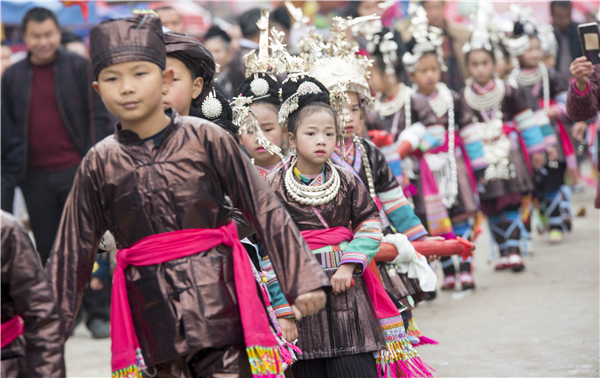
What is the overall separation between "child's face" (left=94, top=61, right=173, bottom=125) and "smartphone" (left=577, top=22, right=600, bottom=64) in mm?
2960

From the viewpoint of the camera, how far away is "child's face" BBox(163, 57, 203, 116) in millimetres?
3273

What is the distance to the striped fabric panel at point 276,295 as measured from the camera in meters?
3.37

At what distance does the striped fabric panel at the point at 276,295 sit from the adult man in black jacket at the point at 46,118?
3.22 metres

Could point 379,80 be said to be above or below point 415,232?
above

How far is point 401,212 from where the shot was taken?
14.0 feet

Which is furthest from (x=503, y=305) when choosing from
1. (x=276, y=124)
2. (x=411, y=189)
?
(x=276, y=124)

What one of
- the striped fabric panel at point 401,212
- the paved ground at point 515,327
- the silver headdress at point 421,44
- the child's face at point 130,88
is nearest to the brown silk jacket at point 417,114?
the silver headdress at point 421,44

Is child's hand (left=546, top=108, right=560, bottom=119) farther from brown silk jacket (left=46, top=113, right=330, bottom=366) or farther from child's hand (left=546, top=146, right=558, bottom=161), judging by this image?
brown silk jacket (left=46, top=113, right=330, bottom=366)

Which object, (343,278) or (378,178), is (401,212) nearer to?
Answer: (378,178)

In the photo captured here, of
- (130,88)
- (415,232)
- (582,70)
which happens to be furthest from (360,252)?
(582,70)

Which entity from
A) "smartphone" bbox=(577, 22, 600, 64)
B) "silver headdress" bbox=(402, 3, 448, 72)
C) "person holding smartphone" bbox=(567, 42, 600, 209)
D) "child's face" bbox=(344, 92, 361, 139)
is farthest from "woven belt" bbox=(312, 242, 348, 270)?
"silver headdress" bbox=(402, 3, 448, 72)

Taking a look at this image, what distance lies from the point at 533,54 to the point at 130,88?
7460 millimetres

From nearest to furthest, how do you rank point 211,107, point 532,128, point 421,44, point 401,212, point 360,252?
1. point 360,252
2. point 211,107
3. point 401,212
4. point 421,44
5. point 532,128

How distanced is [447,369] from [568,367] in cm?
70
